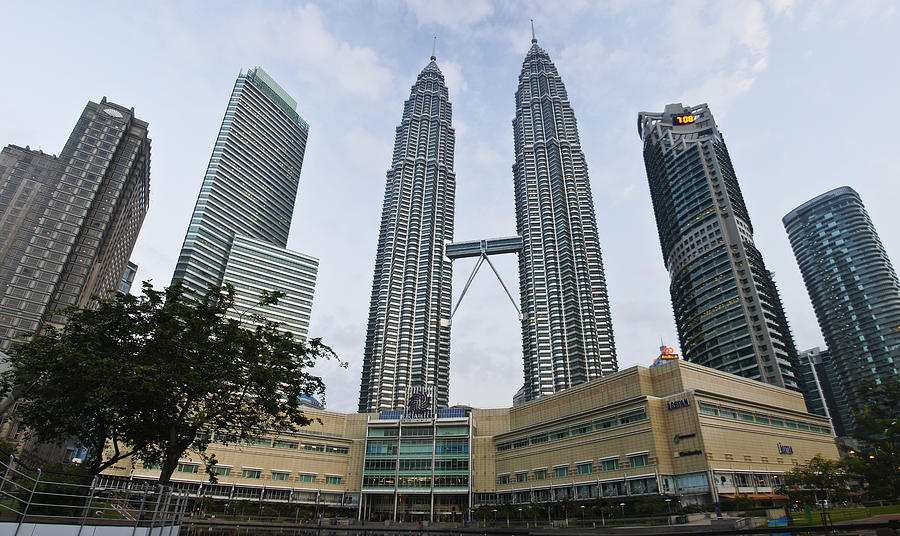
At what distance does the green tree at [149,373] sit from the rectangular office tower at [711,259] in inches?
4937

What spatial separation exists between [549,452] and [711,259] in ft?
290

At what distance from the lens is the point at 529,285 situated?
183 meters

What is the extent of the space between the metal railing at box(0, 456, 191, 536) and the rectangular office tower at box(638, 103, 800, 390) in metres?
132

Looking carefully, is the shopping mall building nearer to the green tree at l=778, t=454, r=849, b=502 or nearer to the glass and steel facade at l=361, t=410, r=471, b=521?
the glass and steel facade at l=361, t=410, r=471, b=521

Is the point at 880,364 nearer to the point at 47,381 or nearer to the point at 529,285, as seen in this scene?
the point at 529,285

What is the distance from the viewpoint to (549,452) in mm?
82375

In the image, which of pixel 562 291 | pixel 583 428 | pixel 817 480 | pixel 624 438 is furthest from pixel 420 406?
pixel 562 291

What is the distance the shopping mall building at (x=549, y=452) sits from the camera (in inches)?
2552

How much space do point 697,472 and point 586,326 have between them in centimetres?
10707

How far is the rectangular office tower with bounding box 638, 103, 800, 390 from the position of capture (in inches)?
4813

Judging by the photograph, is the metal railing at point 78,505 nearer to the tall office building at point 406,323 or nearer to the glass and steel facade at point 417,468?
the glass and steel facade at point 417,468

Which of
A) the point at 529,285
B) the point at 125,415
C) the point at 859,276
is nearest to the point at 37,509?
the point at 125,415

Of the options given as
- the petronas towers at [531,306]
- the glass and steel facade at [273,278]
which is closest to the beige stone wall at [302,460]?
the petronas towers at [531,306]

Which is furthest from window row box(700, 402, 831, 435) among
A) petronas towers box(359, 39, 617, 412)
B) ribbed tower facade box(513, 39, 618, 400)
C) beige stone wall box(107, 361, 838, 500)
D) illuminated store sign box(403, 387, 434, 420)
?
petronas towers box(359, 39, 617, 412)
